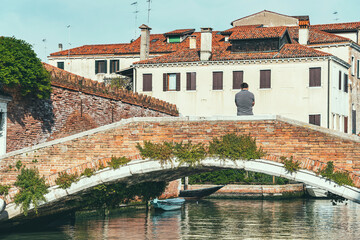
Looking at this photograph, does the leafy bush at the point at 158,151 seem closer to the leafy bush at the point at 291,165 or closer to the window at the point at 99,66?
the leafy bush at the point at 291,165

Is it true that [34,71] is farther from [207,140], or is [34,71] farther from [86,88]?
[207,140]

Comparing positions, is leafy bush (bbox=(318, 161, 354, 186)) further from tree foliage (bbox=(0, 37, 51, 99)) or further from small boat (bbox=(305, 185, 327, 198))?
small boat (bbox=(305, 185, 327, 198))

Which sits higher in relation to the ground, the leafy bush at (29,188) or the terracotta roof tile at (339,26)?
the terracotta roof tile at (339,26)

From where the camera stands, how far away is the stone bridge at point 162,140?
11945 millimetres

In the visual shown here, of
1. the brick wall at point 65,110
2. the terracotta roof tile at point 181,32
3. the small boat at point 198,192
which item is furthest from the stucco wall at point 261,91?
the brick wall at point 65,110

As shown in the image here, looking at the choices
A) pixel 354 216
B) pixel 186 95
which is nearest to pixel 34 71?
pixel 354 216

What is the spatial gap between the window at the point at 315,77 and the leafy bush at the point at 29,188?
51.7 feet

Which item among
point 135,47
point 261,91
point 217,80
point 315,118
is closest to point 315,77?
point 315,118

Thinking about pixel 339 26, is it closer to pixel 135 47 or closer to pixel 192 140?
pixel 135 47

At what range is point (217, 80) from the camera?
27672 mm

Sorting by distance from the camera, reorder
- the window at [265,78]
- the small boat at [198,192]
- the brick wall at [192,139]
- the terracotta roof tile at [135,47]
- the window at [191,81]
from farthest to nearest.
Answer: the terracotta roof tile at [135,47] → the window at [191,81] → the window at [265,78] → the small boat at [198,192] → the brick wall at [192,139]

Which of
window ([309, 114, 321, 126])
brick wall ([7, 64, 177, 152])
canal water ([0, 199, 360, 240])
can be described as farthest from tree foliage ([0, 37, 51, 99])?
window ([309, 114, 321, 126])

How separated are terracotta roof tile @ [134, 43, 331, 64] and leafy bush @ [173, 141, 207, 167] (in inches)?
575

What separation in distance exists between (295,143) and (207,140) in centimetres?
165
